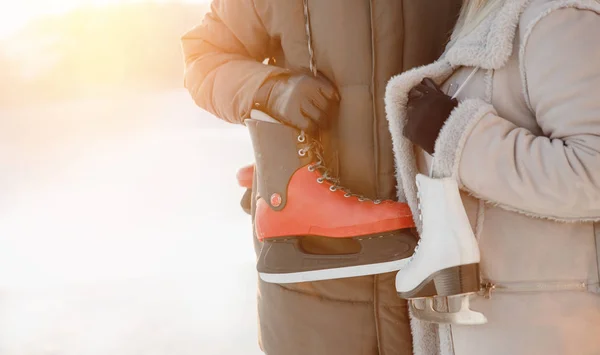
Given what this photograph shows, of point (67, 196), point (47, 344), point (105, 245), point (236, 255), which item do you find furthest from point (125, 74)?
point (47, 344)

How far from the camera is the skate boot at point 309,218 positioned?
2.60ft

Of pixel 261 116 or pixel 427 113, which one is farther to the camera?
pixel 261 116

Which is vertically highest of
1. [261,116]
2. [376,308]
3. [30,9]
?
[30,9]

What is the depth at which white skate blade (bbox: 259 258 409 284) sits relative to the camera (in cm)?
78

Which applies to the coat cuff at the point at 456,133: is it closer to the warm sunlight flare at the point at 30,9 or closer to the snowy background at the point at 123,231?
the snowy background at the point at 123,231

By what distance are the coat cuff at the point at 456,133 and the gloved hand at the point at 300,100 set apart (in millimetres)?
222

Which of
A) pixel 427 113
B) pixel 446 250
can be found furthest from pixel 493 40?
pixel 446 250

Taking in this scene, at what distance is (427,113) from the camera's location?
0.70m

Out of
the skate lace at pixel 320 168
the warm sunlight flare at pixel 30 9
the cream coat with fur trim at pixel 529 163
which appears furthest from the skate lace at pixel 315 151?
the warm sunlight flare at pixel 30 9

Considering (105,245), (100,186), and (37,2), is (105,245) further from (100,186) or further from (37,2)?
(37,2)

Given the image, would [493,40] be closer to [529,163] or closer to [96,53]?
[529,163]

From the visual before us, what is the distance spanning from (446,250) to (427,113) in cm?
17

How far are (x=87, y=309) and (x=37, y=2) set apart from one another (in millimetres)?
1530

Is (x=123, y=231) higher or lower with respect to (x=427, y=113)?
lower
